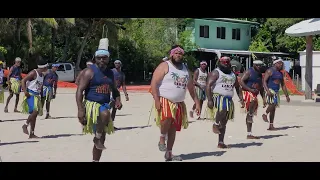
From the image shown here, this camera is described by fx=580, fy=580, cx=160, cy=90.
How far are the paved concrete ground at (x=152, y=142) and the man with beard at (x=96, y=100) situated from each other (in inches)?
45.5

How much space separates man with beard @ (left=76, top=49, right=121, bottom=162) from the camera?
8.42 meters

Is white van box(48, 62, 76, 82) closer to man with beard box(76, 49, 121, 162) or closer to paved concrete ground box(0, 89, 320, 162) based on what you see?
paved concrete ground box(0, 89, 320, 162)

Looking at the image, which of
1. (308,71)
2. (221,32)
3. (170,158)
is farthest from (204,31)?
(170,158)

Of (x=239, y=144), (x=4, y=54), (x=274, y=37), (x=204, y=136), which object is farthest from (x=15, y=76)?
(x=274, y=37)

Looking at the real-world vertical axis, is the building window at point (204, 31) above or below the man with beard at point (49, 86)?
above

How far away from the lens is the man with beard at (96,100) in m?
8.42

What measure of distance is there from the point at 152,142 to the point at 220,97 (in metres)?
1.81

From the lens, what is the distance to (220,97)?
10.9 meters

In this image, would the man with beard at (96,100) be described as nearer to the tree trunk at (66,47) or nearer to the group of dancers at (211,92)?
the group of dancers at (211,92)

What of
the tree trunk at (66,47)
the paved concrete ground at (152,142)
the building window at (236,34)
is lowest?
the paved concrete ground at (152,142)

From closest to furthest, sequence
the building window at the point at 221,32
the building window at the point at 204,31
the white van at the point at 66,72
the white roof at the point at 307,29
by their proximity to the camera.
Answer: the white roof at the point at 307,29, the white van at the point at 66,72, the building window at the point at 204,31, the building window at the point at 221,32

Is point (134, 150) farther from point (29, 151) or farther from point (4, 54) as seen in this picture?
point (4, 54)

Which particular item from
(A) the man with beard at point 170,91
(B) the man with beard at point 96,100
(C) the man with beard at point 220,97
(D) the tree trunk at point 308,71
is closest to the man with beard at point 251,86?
(C) the man with beard at point 220,97

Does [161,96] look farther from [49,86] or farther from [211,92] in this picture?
[49,86]
